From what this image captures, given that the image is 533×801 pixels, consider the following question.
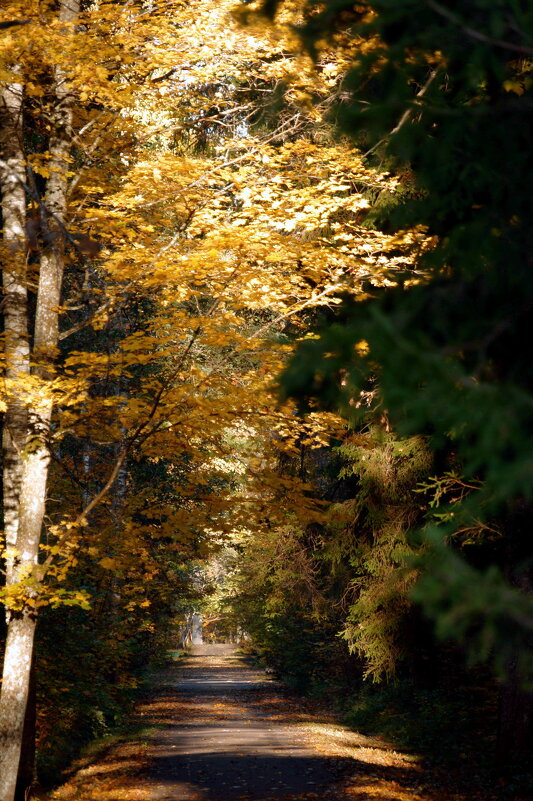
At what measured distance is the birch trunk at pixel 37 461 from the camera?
338 inches

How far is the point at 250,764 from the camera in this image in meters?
12.1

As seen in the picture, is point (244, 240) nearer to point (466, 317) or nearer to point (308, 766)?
point (466, 317)

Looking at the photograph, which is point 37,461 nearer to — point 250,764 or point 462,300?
point 250,764

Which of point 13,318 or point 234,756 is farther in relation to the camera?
point 234,756

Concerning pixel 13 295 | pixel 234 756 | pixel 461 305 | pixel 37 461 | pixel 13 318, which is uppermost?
pixel 13 295

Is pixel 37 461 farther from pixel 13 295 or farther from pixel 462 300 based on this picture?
pixel 462 300

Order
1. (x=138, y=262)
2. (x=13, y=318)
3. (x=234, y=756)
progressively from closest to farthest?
(x=138, y=262) → (x=13, y=318) → (x=234, y=756)

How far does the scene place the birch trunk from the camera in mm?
8586

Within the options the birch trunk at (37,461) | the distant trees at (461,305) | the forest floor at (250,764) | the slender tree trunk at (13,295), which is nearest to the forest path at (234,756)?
the forest floor at (250,764)

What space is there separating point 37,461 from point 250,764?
20.5 ft

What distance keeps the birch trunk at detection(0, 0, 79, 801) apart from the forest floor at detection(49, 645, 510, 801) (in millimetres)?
1843

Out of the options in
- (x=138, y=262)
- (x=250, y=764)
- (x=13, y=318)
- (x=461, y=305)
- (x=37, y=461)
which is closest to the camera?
(x=461, y=305)

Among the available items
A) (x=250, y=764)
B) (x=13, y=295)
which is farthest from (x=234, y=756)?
(x=13, y=295)

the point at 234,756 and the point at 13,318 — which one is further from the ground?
the point at 13,318
